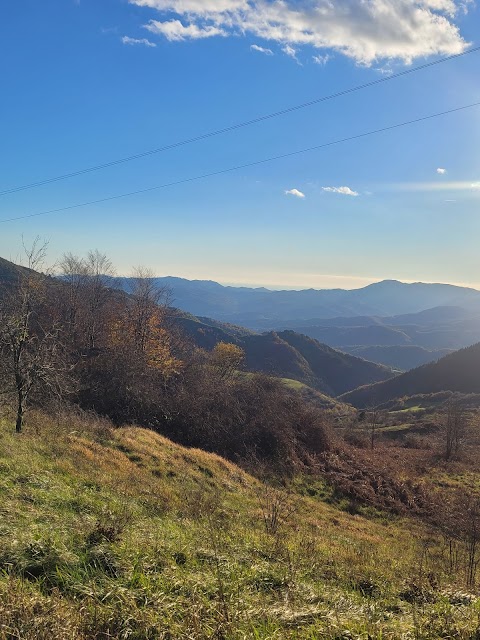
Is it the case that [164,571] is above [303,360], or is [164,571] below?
above

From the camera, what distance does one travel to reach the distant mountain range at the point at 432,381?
119875 millimetres

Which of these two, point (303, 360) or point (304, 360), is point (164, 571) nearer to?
point (303, 360)

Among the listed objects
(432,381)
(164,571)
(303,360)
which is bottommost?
(432,381)

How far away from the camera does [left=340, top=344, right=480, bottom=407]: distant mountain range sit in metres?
120

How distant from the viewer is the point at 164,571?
489 centimetres

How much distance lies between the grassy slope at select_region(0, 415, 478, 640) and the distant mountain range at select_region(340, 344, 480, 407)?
116 meters

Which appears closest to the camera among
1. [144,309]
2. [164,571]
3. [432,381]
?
[164,571]

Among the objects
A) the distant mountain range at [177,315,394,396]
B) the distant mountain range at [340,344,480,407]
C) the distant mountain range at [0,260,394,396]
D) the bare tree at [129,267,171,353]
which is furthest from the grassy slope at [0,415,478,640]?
the distant mountain range at [177,315,394,396]

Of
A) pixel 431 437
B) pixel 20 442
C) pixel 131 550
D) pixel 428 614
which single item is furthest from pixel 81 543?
pixel 431 437

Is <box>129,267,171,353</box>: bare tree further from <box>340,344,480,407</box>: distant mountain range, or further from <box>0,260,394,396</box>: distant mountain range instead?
<box>0,260,394,396</box>: distant mountain range

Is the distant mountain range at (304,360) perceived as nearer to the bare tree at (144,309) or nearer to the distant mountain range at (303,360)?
the distant mountain range at (303,360)

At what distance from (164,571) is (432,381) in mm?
137188

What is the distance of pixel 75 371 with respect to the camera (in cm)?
2891

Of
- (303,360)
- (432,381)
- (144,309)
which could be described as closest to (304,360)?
(303,360)
